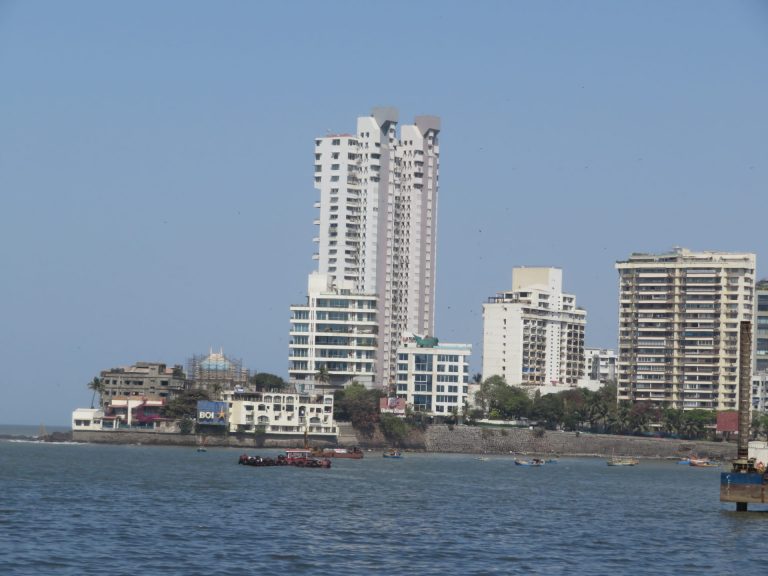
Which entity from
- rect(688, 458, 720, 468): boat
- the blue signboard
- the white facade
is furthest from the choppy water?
the blue signboard

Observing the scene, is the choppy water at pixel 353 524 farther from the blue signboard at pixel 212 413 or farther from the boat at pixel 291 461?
the blue signboard at pixel 212 413

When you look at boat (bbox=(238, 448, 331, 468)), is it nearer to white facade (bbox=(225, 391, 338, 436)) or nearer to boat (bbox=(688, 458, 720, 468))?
white facade (bbox=(225, 391, 338, 436))

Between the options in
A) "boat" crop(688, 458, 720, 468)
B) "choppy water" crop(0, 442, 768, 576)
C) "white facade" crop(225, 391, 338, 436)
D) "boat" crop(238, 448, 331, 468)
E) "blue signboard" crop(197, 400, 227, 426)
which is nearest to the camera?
"choppy water" crop(0, 442, 768, 576)

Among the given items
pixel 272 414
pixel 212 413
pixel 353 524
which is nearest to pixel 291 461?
pixel 212 413

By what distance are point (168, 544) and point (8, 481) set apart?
45.8m

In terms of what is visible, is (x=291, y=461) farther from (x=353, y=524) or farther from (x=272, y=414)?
(x=353, y=524)

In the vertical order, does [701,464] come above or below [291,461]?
below

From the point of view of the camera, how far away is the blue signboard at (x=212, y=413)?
196375 millimetres

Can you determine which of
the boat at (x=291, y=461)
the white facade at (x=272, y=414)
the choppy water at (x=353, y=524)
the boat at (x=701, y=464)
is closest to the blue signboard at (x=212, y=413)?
the white facade at (x=272, y=414)

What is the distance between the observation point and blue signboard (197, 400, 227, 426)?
196 meters

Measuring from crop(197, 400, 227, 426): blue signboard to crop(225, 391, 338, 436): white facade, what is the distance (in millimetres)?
855

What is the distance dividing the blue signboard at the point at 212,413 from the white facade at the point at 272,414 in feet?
2.80

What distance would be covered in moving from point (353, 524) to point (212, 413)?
398 feet

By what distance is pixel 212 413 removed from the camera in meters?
197
